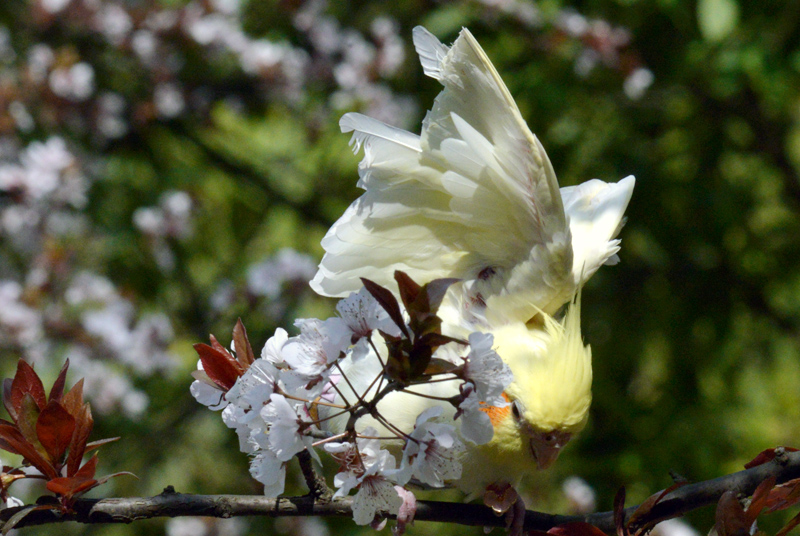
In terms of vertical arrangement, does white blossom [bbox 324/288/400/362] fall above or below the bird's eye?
above

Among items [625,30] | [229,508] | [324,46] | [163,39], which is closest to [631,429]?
[625,30]

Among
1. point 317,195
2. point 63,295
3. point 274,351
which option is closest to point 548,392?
point 274,351

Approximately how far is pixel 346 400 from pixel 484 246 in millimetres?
441

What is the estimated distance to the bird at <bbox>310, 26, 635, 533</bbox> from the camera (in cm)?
110

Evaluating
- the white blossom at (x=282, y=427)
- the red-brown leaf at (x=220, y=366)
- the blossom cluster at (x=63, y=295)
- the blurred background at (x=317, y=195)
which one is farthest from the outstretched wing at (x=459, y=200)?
the blossom cluster at (x=63, y=295)

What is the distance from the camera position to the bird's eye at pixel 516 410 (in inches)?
45.9

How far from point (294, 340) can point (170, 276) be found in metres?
2.29

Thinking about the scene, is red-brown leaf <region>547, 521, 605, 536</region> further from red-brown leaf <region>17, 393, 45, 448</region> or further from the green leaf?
the green leaf

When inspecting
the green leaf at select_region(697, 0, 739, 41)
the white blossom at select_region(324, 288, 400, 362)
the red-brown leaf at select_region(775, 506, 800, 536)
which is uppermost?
the green leaf at select_region(697, 0, 739, 41)

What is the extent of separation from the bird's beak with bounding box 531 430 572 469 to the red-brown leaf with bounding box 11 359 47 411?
0.70m

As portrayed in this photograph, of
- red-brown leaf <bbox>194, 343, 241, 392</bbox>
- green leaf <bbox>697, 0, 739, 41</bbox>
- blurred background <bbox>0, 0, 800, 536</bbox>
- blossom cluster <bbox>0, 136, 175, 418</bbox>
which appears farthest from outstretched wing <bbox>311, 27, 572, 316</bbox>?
blossom cluster <bbox>0, 136, 175, 418</bbox>

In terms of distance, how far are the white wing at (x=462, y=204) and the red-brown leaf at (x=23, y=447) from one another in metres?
0.53

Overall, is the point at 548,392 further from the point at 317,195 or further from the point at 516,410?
the point at 317,195

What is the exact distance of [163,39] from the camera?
3.31m
